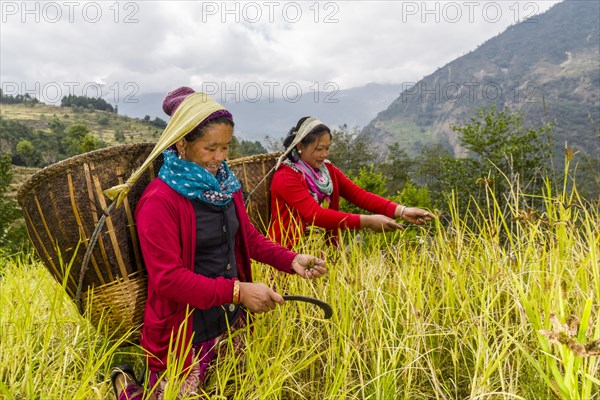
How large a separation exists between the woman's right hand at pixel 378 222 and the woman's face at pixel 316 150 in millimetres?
622

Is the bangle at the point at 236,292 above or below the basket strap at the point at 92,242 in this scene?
below

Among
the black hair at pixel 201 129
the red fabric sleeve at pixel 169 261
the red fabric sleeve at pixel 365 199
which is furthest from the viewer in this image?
the red fabric sleeve at pixel 365 199

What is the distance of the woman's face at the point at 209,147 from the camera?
199 centimetres

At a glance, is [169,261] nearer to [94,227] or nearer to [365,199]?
[94,227]

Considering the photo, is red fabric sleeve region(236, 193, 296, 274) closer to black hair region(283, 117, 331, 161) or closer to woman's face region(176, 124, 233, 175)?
woman's face region(176, 124, 233, 175)

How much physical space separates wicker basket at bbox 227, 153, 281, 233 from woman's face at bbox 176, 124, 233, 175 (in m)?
1.36

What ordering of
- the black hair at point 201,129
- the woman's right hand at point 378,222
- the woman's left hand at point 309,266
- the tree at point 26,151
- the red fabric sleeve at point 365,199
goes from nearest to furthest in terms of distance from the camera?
the black hair at point 201,129 < the woman's left hand at point 309,266 < the woman's right hand at point 378,222 < the red fabric sleeve at point 365,199 < the tree at point 26,151

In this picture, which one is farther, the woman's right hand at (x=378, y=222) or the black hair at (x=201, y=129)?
the woman's right hand at (x=378, y=222)

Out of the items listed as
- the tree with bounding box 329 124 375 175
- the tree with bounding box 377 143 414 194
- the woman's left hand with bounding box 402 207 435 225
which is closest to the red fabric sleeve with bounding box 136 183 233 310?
the woman's left hand with bounding box 402 207 435 225

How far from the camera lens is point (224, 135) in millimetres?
2012

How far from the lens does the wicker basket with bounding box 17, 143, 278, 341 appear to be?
1.94 m

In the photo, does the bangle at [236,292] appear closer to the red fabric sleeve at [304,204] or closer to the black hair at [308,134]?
the red fabric sleeve at [304,204]

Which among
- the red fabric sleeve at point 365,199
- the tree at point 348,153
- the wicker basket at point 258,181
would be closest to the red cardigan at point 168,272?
the wicker basket at point 258,181

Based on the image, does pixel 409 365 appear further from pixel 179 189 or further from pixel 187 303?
pixel 179 189
